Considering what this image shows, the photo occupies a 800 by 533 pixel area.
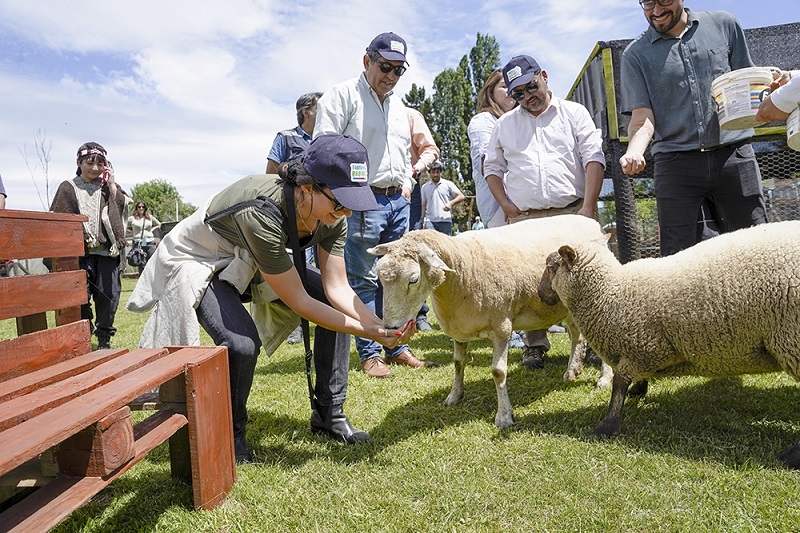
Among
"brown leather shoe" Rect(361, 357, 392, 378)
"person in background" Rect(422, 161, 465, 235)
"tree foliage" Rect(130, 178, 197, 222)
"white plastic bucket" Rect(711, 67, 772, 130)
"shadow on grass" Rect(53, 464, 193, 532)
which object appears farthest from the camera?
"tree foliage" Rect(130, 178, 197, 222)

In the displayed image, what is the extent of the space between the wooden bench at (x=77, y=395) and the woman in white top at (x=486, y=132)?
3.09 meters

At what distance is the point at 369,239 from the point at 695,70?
2290mm

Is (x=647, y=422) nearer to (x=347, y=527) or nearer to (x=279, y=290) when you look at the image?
(x=347, y=527)

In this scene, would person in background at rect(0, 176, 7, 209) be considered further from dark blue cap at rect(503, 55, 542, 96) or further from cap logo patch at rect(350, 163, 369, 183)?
dark blue cap at rect(503, 55, 542, 96)

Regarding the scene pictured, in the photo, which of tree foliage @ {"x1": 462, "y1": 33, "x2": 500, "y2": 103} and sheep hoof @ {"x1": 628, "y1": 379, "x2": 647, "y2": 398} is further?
tree foliage @ {"x1": 462, "y1": 33, "x2": 500, "y2": 103}

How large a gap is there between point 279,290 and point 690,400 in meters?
2.28

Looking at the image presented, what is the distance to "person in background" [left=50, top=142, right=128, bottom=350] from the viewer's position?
511cm

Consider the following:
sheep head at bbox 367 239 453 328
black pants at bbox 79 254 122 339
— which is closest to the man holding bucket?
sheep head at bbox 367 239 453 328

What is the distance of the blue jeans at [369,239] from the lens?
156 inches

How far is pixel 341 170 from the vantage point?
2.29 meters

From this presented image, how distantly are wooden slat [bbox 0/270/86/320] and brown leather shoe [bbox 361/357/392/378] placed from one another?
2.17 m

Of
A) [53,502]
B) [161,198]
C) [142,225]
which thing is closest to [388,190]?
[53,502]

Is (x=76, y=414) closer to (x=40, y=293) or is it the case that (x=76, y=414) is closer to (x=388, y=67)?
(x=40, y=293)

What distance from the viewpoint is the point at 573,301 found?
9.46 feet
